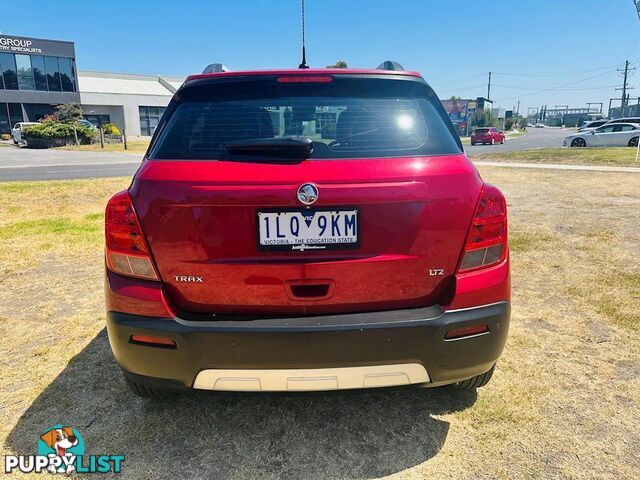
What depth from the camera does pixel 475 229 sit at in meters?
2.05

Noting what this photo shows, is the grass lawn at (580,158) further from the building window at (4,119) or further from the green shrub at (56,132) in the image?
the building window at (4,119)

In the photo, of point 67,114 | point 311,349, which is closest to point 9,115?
point 67,114

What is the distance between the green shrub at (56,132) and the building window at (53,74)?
574 inches

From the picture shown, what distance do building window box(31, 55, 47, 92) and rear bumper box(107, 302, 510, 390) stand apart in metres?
51.6

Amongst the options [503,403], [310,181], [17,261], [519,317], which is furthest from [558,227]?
[17,261]

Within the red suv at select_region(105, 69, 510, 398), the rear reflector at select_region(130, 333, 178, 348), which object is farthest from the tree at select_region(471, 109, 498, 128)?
the rear reflector at select_region(130, 333, 178, 348)

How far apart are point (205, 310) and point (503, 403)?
1.78 metres

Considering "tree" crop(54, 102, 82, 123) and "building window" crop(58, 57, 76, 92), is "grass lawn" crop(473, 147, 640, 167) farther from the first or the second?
"building window" crop(58, 57, 76, 92)

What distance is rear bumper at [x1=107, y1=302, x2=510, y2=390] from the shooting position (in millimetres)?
1937

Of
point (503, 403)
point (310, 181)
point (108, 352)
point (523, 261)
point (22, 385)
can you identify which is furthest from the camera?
point (523, 261)

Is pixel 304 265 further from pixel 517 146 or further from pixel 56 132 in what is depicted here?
pixel 517 146

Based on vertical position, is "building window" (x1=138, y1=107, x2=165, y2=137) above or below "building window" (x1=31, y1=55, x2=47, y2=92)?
below

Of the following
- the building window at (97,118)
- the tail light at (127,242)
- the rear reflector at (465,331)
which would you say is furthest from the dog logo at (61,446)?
the building window at (97,118)

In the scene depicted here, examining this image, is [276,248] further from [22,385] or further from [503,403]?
[22,385]
